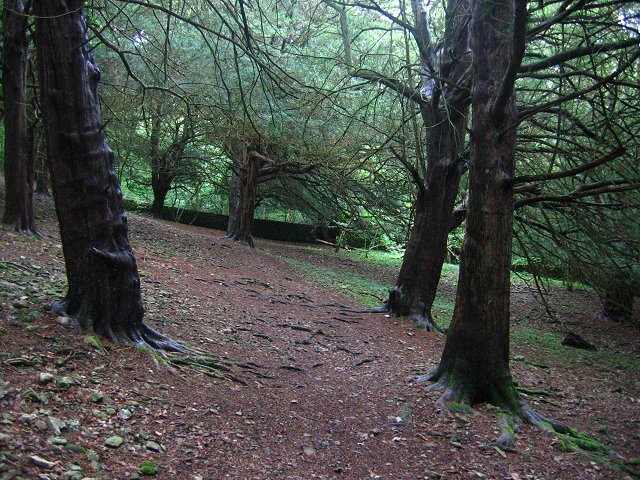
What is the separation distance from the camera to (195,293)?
8156 millimetres

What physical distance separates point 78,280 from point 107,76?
24.5 ft

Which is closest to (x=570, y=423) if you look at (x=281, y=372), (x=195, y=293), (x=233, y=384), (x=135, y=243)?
(x=281, y=372)

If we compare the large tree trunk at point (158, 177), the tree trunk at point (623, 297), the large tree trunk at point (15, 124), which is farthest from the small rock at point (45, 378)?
the large tree trunk at point (158, 177)

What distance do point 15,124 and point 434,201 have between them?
649cm

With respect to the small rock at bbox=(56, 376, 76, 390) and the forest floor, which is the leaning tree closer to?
the forest floor

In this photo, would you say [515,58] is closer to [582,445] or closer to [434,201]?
[582,445]

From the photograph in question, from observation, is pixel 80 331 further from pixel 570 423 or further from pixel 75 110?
pixel 570 423

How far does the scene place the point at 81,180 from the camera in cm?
453

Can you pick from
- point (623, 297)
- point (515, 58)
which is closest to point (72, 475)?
point (515, 58)

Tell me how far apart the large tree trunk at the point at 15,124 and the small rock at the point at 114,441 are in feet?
21.1

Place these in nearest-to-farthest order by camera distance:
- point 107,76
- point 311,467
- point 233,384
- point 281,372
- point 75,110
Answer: point 311,467, point 75,110, point 233,384, point 281,372, point 107,76

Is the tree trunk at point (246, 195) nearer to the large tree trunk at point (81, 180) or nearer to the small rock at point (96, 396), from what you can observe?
the large tree trunk at point (81, 180)

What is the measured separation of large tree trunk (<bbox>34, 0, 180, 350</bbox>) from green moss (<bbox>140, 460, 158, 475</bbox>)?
A: 1747mm

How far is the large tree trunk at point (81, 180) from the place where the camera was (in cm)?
445
